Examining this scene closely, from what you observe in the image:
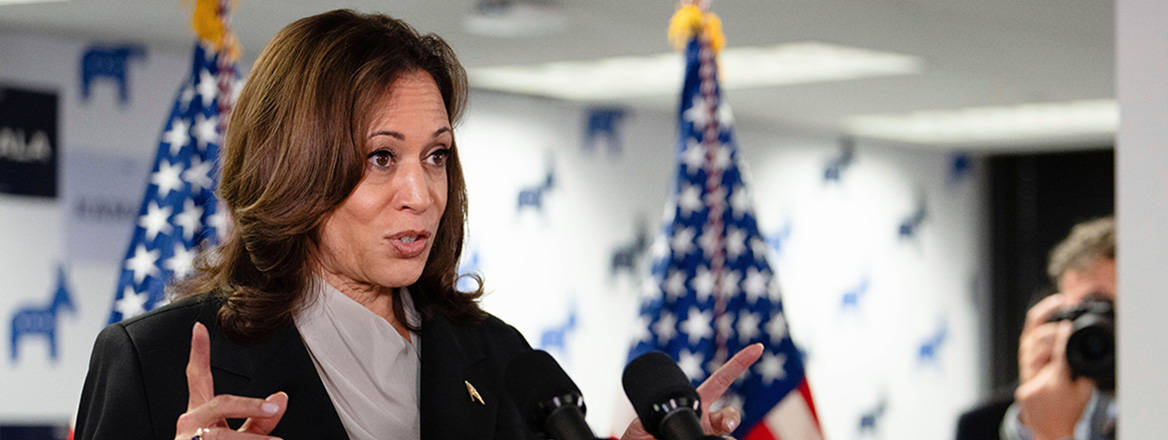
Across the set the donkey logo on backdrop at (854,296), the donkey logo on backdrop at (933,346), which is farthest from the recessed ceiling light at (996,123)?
the donkey logo on backdrop at (933,346)

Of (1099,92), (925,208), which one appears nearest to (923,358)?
(925,208)

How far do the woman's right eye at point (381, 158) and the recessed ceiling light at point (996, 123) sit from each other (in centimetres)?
566

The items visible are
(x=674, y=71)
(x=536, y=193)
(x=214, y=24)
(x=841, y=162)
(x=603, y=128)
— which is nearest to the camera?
(x=214, y=24)

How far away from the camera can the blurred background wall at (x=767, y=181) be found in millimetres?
4711

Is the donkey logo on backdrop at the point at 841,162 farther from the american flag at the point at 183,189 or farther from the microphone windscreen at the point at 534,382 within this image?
the microphone windscreen at the point at 534,382

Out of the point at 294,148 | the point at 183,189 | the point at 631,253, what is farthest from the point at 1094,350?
the point at 631,253

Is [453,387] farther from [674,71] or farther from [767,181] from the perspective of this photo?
[767,181]

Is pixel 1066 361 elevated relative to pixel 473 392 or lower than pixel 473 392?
lower

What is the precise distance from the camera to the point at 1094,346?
9.37 ft

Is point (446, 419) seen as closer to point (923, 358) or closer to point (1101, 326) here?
point (1101, 326)

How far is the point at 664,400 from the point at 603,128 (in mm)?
5641

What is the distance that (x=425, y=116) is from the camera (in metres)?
1.37

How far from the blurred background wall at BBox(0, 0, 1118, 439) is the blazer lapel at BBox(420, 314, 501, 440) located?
1.34m

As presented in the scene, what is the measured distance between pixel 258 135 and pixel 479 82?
4.62 m
